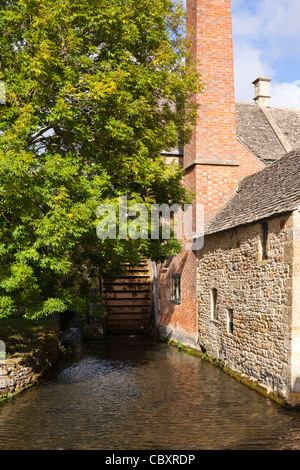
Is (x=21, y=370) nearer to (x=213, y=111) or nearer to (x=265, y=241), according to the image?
(x=265, y=241)

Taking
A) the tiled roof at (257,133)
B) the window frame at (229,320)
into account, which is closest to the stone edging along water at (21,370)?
the window frame at (229,320)

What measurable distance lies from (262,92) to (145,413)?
19.7m

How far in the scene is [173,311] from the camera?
55.0 feet

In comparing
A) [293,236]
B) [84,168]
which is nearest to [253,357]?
[293,236]

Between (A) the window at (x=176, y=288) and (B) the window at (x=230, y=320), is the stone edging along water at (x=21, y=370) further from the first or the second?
(A) the window at (x=176, y=288)

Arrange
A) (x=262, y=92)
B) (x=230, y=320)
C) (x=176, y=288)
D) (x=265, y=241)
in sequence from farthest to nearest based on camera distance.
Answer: (x=262, y=92), (x=176, y=288), (x=230, y=320), (x=265, y=241)

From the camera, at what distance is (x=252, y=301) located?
10.1 m

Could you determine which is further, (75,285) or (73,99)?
(75,285)

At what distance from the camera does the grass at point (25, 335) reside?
10.9 metres

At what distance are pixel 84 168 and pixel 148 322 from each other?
1119 centimetres

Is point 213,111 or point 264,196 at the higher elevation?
point 213,111

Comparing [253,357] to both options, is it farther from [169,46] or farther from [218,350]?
[169,46]

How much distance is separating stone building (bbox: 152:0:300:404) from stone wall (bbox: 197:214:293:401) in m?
0.02

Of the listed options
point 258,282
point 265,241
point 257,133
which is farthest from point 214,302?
point 257,133
